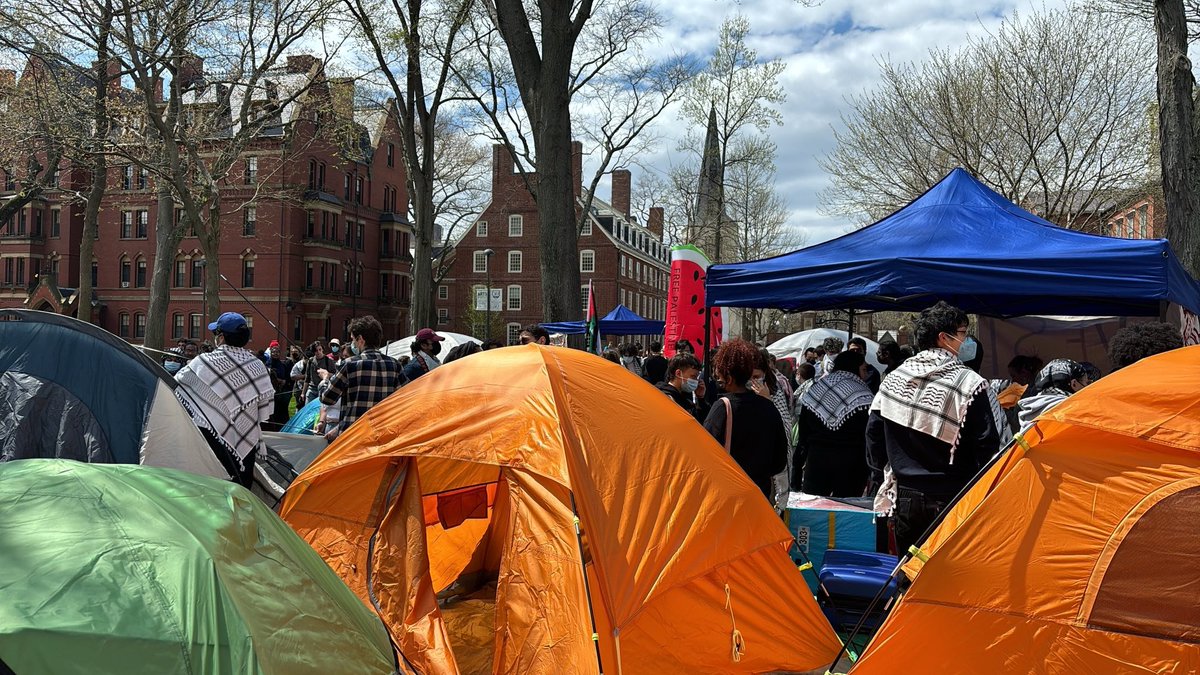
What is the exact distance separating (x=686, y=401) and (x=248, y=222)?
42887mm

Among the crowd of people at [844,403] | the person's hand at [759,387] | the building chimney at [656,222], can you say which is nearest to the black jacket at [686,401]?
the crowd of people at [844,403]

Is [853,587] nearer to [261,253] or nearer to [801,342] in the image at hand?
[801,342]

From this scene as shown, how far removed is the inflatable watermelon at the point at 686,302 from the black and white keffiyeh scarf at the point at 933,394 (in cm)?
543

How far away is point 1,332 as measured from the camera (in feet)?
17.6

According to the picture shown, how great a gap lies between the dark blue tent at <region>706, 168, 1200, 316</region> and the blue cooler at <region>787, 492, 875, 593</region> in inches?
78.1

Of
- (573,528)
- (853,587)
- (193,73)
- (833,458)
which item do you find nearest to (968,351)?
(833,458)

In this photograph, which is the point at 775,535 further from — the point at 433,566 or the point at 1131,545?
the point at 433,566

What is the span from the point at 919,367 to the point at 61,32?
56.4ft

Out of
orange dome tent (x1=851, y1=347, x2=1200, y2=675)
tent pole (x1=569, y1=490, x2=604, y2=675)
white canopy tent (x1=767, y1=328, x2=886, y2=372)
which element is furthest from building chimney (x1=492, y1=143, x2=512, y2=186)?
orange dome tent (x1=851, y1=347, x2=1200, y2=675)

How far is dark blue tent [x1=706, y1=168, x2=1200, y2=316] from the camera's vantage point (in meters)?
6.27

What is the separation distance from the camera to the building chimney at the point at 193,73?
17091 millimetres

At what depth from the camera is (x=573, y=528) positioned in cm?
398

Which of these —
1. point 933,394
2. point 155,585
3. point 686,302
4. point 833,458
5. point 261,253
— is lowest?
point 833,458

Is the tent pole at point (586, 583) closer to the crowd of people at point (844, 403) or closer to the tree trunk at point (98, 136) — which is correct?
the crowd of people at point (844, 403)
